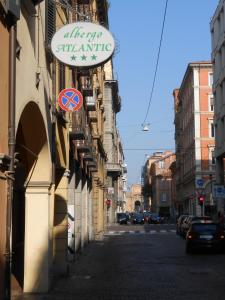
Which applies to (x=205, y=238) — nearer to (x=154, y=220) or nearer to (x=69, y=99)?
(x=69, y=99)

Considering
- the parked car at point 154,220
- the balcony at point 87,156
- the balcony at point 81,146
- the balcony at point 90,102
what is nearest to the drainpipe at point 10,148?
the balcony at point 81,146

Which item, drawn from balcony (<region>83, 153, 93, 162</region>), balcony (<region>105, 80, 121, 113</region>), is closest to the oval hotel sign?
balcony (<region>83, 153, 93, 162</region>)

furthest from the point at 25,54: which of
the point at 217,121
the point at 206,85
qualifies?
the point at 206,85

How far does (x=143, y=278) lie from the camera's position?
1709cm

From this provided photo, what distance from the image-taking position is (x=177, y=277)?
17297 millimetres

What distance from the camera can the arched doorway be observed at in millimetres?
13155

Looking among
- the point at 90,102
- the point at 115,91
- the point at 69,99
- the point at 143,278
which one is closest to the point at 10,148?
the point at 69,99

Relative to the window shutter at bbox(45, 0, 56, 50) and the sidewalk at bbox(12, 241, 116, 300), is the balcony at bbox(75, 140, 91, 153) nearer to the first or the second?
the sidewalk at bbox(12, 241, 116, 300)

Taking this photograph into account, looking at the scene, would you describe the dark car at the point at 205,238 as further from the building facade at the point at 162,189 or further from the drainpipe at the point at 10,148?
the building facade at the point at 162,189

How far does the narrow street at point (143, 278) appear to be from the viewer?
1373 cm

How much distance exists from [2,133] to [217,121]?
46.2 metres

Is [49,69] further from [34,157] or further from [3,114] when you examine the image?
[3,114]

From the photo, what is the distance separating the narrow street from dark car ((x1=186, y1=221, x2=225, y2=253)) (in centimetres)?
96

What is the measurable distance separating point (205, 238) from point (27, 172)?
Result: 48.0 ft
